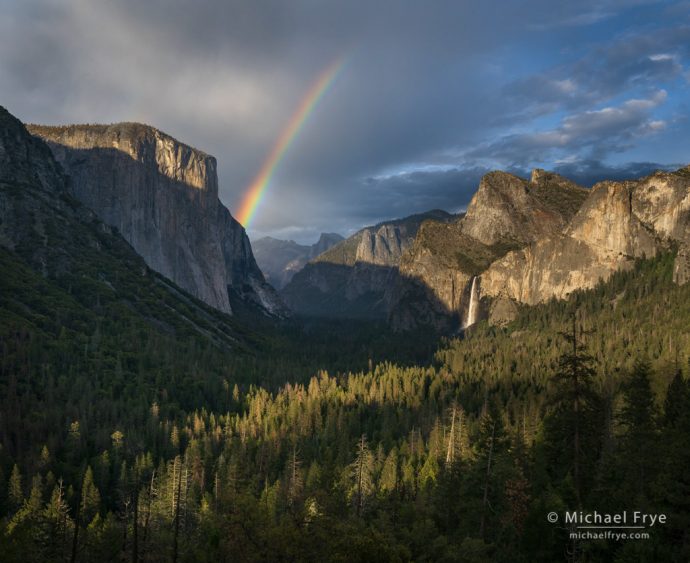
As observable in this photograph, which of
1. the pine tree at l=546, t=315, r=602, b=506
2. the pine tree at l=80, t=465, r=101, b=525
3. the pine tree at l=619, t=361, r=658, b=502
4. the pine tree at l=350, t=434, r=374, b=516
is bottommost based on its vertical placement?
the pine tree at l=80, t=465, r=101, b=525

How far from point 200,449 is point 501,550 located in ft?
244

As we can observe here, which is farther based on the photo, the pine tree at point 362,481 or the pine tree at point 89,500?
the pine tree at point 89,500

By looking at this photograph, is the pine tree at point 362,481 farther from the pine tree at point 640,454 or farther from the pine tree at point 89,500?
the pine tree at point 89,500

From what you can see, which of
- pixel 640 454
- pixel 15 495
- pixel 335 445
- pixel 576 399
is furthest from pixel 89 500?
pixel 576 399

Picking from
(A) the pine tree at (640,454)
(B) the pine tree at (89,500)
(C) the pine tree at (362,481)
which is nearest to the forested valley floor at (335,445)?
(A) the pine tree at (640,454)

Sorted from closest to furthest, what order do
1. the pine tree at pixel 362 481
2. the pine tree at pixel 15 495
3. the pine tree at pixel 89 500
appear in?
the pine tree at pixel 362 481
the pine tree at pixel 15 495
the pine tree at pixel 89 500

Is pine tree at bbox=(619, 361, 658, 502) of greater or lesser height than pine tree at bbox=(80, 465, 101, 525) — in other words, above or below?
above

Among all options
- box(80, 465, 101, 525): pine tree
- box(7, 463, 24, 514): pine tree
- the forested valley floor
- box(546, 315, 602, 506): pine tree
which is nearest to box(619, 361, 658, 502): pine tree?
the forested valley floor

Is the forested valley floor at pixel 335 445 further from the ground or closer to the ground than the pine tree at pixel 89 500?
further from the ground

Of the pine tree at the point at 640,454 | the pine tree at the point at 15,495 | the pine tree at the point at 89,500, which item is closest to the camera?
the pine tree at the point at 640,454

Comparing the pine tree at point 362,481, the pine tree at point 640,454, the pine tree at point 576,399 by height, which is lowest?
the pine tree at point 362,481

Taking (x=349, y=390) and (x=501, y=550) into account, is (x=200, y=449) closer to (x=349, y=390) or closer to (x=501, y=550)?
(x=349, y=390)

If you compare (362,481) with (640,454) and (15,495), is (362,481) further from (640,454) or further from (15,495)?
(15,495)

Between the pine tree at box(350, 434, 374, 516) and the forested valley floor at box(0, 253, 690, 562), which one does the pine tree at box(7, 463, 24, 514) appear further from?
the pine tree at box(350, 434, 374, 516)
